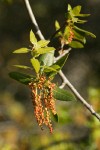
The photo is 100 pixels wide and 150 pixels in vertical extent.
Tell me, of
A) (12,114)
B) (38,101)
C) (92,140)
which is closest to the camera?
(38,101)

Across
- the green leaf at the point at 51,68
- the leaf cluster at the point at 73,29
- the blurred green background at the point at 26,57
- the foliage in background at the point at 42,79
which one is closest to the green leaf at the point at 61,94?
the foliage in background at the point at 42,79

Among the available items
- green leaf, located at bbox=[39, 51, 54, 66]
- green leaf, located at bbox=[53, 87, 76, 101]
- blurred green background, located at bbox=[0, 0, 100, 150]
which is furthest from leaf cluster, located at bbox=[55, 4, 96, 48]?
blurred green background, located at bbox=[0, 0, 100, 150]

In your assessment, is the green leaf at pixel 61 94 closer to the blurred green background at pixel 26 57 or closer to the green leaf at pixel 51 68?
the green leaf at pixel 51 68

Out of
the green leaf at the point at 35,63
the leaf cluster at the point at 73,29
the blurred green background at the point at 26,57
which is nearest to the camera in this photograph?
the green leaf at the point at 35,63

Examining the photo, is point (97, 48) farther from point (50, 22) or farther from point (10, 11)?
point (10, 11)

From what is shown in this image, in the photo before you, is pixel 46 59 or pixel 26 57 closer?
pixel 46 59

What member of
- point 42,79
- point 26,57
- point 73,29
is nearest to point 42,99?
point 42,79

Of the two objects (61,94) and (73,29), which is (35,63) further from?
(73,29)

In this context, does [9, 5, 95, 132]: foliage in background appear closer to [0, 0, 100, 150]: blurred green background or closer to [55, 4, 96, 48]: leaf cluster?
[55, 4, 96, 48]: leaf cluster

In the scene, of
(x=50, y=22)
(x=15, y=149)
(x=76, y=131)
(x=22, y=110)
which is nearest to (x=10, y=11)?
(x=50, y=22)
